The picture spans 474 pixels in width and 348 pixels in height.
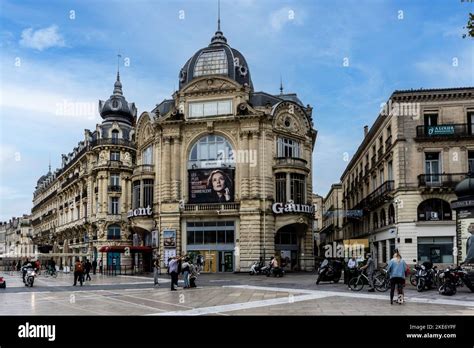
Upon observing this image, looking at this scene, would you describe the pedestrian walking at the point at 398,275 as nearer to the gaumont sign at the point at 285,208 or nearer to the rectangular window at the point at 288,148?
the gaumont sign at the point at 285,208

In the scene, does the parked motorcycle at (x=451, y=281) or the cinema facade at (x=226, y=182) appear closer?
the parked motorcycle at (x=451, y=281)

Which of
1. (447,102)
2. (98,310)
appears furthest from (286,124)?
(98,310)

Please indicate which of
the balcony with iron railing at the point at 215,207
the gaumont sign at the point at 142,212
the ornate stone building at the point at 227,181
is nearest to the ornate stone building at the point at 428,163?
the ornate stone building at the point at 227,181

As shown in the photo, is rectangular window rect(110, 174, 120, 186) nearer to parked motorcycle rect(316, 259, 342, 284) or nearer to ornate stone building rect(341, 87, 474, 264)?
ornate stone building rect(341, 87, 474, 264)

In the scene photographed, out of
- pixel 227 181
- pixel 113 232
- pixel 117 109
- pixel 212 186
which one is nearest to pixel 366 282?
pixel 227 181

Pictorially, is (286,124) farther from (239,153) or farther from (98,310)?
(98,310)

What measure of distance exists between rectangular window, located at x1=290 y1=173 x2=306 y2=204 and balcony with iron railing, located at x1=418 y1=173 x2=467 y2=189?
38.7 feet

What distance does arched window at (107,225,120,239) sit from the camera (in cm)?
6731

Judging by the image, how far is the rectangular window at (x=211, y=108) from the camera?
4809cm

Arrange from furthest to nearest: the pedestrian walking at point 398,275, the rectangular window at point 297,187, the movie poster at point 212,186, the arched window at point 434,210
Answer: the rectangular window at point 297,187, the movie poster at point 212,186, the arched window at point 434,210, the pedestrian walking at point 398,275

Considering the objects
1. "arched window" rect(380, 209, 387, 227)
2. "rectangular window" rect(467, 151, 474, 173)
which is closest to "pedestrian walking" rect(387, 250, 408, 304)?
"rectangular window" rect(467, 151, 474, 173)

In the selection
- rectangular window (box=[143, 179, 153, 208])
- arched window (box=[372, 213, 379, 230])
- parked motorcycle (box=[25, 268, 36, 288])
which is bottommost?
parked motorcycle (box=[25, 268, 36, 288])

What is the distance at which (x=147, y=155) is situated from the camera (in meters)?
53.5
